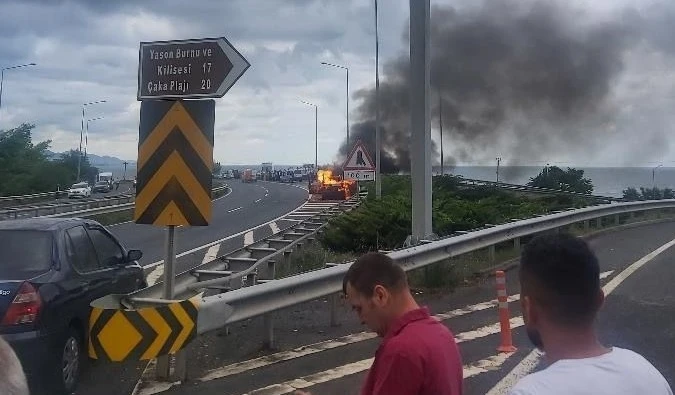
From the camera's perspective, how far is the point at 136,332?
5.26 metres

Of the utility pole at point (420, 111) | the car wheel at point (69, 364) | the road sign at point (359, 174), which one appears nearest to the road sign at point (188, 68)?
the car wheel at point (69, 364)

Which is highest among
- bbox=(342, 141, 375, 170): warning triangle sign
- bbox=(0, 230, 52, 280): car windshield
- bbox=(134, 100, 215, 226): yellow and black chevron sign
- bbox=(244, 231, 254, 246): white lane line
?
bbox=(342, 141, 375, 170): warning triangle sign

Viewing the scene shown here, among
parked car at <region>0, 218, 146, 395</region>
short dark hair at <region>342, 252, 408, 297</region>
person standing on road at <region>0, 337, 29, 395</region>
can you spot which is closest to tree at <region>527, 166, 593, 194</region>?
parked car at <region>0, 218, 146, 395</region>

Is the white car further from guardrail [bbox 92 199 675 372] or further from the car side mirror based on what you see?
the car side mirror

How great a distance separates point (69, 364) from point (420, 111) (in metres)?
6.18

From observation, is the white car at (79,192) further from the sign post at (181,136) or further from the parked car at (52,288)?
the sign post at (181,136)

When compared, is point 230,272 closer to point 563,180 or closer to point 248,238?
point 248,238

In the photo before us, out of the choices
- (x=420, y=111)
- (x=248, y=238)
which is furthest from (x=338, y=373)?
(x=248, y=238)

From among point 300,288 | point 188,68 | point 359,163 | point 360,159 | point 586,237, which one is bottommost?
point 586,237

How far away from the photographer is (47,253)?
6348mm

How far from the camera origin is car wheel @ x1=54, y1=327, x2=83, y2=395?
5719 mm

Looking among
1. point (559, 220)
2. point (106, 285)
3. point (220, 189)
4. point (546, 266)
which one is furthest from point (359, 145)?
point (220, 189)

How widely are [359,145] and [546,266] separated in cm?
1760

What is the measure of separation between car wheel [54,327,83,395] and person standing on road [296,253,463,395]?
12.2ft
